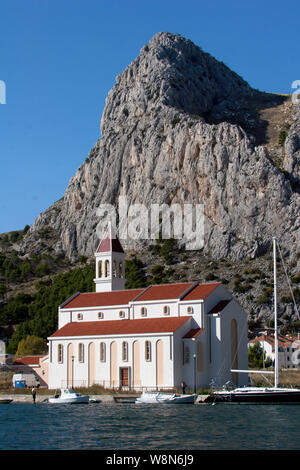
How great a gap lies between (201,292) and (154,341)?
8.28 meters

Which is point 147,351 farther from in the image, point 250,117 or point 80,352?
point 250,117

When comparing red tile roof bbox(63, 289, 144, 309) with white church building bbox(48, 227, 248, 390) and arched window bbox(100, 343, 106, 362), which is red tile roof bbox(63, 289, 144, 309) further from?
arched window bbox(100, 343, 106, 362)

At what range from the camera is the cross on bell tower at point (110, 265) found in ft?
273

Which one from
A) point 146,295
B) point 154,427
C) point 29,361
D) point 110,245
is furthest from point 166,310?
point 154,427

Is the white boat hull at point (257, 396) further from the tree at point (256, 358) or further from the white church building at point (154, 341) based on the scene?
the tree at point (256, 358)

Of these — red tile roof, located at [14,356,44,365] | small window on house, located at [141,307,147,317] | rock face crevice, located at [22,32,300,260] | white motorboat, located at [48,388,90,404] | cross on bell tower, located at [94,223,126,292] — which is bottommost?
white motorboat, located at [48,388,90,404]

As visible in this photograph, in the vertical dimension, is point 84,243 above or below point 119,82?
below

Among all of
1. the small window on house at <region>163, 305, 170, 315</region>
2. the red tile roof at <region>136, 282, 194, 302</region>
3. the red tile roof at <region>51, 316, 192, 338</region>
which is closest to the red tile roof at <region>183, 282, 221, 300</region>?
the red tile roof at <region>136, 282, 194, 302</region>

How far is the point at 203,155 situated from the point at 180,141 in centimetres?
824

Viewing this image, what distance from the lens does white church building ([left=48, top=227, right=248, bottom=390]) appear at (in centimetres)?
6675

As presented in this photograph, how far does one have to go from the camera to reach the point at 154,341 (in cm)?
6694

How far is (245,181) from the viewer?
133125 mm
